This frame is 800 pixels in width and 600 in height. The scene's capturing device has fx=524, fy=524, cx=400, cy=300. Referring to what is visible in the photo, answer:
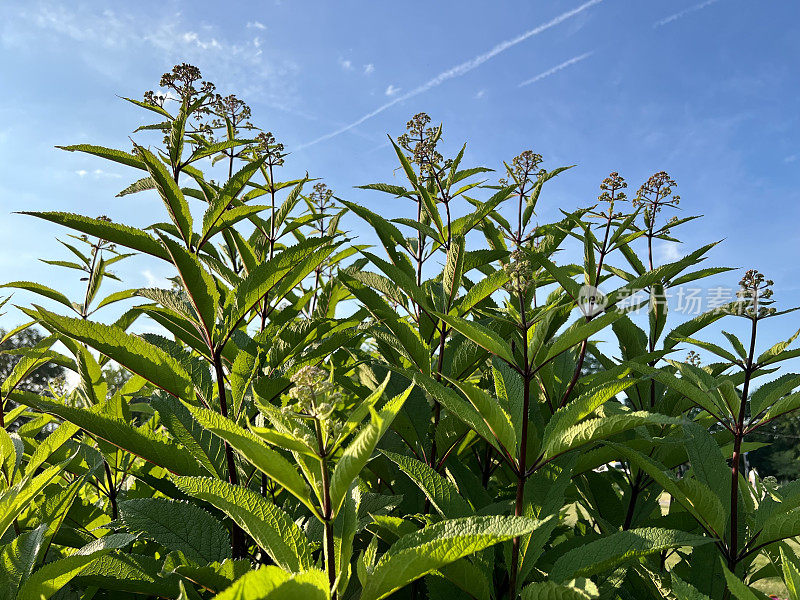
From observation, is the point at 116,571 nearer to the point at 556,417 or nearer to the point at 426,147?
the point at 556,417

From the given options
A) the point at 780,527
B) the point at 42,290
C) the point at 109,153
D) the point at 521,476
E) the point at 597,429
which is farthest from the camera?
the point at 42,290

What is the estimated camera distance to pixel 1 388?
241cm

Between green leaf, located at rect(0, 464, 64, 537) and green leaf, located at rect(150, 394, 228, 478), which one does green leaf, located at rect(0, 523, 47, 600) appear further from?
green leaf, located at rect(150, 394, 228, 478)

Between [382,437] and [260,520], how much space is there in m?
0.81

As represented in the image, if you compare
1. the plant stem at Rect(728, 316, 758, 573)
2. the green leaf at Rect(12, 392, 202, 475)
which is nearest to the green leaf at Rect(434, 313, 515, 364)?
the plant stem at Rect(728, 316, 758, 573)

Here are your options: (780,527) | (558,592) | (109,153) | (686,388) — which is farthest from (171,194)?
(780,527)

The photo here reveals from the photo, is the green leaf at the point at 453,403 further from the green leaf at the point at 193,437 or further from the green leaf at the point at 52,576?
the green leaf at the point at 52,576

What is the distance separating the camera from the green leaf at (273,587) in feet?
2.75

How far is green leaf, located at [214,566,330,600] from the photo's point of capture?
0.84 meters

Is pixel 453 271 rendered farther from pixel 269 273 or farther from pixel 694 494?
pixel 694 494

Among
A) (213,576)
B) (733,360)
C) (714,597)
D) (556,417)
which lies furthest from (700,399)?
(213,576)

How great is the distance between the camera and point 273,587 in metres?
0.88

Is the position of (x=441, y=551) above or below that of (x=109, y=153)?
below

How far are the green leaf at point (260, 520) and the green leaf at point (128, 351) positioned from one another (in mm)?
470
